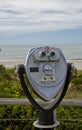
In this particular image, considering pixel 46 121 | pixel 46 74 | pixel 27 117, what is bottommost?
pixel 27 117

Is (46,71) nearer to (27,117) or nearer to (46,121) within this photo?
(46,121)

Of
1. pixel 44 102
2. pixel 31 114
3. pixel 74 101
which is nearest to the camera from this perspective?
pixel 44 102

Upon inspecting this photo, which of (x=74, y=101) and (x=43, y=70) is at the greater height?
(x=43, y=70)

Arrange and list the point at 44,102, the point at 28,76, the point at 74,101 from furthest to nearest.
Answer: the point at 74,101 < the point at 44,102 < the point at 28,76

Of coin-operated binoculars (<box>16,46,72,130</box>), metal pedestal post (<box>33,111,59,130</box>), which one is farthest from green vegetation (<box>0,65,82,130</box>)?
coin-operated binoculars (<box>16,46,72,130</box>)

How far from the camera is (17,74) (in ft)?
7.97

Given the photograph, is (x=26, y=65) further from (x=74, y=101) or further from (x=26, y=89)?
(x=74, y=101)

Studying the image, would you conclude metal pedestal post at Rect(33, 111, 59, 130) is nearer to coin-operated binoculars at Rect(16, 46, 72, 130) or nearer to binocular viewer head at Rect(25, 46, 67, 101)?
coin-operated binoculars at Rect(16, 46, 72, 130)

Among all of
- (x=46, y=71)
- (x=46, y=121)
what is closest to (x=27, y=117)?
(x=46, y=121)

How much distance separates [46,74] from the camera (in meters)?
2.39

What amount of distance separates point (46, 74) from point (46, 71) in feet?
0.07

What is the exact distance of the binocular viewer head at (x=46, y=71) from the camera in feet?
7.79

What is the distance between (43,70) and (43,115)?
32 cm

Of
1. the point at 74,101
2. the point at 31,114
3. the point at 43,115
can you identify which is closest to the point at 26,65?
the point at 43,115
